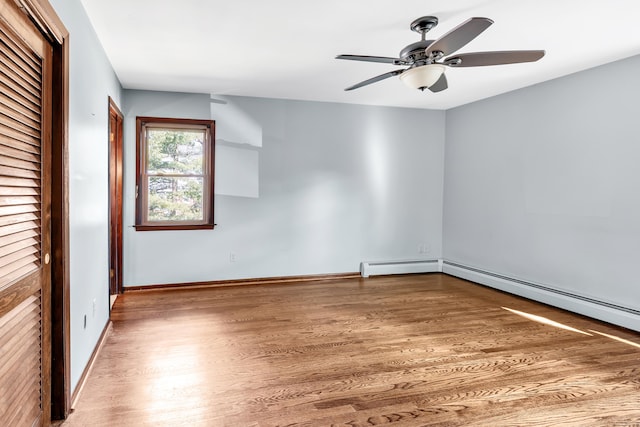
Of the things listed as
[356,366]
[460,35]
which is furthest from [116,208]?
[460,35]

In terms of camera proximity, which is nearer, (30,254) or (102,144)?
(30,254)

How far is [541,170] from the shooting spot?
14.7ft

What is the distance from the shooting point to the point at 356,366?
9.12 feet

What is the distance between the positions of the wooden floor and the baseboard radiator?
0.13m

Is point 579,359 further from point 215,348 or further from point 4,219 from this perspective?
point 4,219

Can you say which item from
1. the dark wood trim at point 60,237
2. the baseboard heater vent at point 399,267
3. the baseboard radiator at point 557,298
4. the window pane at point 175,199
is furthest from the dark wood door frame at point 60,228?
the baseboard radiator at point 557,298

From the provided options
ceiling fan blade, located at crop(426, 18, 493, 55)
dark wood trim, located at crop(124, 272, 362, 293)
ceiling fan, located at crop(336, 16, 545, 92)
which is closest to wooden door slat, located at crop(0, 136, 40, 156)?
ceiling fan, located at crop(336, 16, 545, 92)

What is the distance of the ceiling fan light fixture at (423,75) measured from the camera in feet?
8.69

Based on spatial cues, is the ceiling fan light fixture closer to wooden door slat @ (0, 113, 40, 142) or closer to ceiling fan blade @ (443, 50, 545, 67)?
ceiling fan blade @ (443, 50, 545, 67)

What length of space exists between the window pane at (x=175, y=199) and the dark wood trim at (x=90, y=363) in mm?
1681

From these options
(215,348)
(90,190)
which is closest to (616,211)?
(215,348)

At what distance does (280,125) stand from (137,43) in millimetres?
2258

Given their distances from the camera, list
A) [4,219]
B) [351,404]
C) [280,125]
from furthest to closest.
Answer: [280,125] → [351,404] → [4,219]

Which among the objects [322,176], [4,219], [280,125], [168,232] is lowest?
[168,232]
